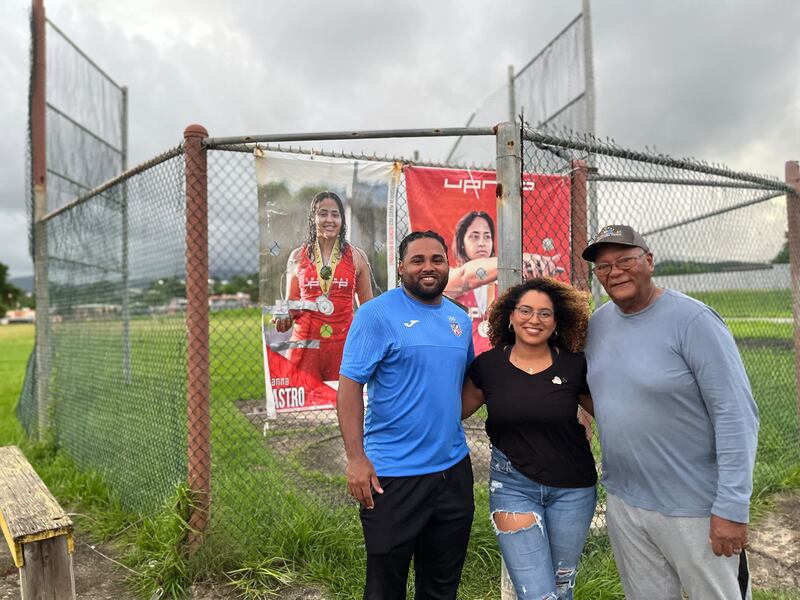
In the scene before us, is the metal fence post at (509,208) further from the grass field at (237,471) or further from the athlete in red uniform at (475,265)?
the grass field at (237,471)

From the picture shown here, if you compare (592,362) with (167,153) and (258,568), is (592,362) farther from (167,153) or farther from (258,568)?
(167,153)

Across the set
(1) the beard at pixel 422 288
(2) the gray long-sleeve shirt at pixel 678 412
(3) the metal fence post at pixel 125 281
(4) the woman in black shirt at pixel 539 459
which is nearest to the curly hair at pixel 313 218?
(1) the beard at pixel 422 288

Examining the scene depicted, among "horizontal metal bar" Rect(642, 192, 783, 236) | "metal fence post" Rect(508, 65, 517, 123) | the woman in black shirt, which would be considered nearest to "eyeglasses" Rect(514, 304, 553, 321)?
the woman in black shirt

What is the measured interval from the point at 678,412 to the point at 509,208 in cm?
117

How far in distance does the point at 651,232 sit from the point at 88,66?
7.20 metres

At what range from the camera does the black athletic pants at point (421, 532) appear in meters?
2.28

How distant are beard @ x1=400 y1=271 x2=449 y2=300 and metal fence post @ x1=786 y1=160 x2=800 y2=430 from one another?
4.23 m

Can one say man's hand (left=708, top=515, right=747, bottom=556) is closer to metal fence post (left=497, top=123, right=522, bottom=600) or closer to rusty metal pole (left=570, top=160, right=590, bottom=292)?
metal fence post (left=497, top=123, right=522, bottom=600)

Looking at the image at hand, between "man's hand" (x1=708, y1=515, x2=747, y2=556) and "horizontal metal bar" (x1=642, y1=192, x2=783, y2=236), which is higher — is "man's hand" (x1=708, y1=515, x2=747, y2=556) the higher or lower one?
the lower one

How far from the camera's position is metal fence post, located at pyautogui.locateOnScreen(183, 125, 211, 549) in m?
3.20

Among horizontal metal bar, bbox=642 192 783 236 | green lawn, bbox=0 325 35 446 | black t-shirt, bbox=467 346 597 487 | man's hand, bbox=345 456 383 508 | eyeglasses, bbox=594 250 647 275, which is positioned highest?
horizontal metal bar, bbox=642 192 783 236

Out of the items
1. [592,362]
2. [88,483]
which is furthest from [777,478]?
[88,483]

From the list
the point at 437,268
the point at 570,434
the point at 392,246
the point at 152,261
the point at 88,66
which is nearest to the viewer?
the point at 570,434

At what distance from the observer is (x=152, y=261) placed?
5762mm
